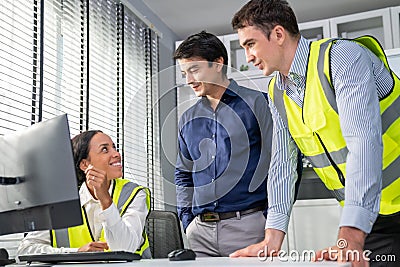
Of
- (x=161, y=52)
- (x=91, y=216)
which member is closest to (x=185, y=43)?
(x=91, y=216)

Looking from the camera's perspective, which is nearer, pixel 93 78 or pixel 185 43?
pixel 185 43

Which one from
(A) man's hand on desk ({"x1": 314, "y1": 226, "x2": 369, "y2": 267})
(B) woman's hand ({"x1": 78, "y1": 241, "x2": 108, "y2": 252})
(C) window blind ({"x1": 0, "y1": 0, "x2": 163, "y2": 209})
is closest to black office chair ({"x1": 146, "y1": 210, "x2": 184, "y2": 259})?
(C) window blind ({"x1": 0, "y1": 0, "x2": 163, "y2": 209})

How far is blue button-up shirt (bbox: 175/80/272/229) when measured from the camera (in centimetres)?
173

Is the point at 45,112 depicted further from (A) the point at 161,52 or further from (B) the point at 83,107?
(A) the point at 161,52

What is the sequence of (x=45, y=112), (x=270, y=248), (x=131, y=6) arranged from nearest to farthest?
1. (x=270, y=248)
2. (x=45, y=112)
3. (x=131, y=6)

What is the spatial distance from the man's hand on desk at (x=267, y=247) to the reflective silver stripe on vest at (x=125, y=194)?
65cm

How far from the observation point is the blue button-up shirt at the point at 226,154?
1733mm

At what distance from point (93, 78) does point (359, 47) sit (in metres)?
1.89

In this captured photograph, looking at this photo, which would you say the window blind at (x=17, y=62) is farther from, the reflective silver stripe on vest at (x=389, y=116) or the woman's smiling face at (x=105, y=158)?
the reflective silver stripe on vest at (x=389, y=116)

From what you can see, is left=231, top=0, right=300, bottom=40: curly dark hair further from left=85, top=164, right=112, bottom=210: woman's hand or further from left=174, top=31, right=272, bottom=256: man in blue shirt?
left=85, top=164, right=112, bottom=210: woman's hand

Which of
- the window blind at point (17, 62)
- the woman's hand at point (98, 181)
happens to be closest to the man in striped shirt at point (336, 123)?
the woman's hand at point (98, 181)

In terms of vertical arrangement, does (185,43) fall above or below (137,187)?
above

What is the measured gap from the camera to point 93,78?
2783mm

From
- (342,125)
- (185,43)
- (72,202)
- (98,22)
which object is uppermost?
(98,22)
